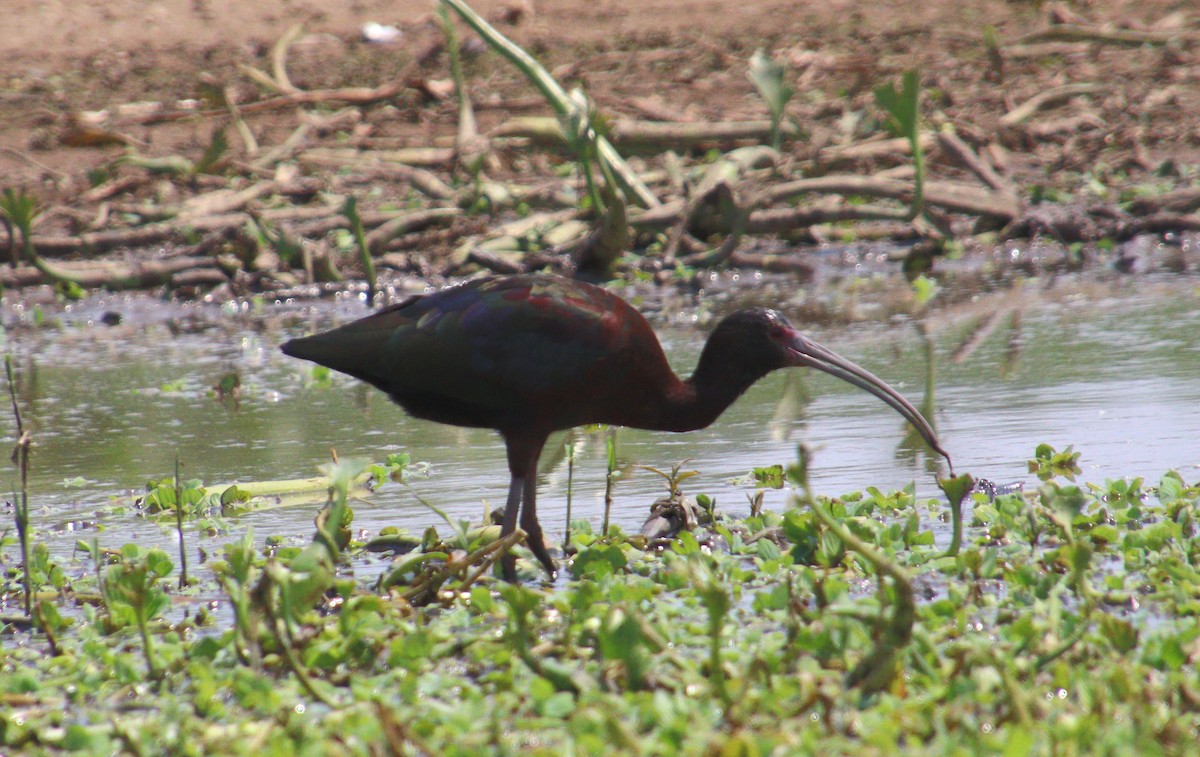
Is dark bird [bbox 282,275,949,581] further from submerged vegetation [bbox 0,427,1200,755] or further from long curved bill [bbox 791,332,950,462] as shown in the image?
submerged vegetation [bbox 0,427,1200,755]

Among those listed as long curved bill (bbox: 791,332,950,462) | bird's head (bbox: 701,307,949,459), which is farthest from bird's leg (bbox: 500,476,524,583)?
long curved bill (bbox: 791,332,950,462)

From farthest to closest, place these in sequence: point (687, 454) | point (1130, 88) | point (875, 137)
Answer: point (1130, 88) → point (875, 137) → point (687, 454)

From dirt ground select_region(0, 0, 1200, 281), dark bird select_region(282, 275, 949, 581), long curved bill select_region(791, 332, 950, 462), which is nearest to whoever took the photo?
dark bird select_region(282, 275, 949, 581)

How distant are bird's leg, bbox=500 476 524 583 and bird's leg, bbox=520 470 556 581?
0.07ft

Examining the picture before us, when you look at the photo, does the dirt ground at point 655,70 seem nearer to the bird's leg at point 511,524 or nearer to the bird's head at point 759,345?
the bird's head at point 759,345

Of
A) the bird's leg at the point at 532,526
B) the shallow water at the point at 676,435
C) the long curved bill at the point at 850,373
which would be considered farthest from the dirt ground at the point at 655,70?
the bird's leg at the point at 532,526

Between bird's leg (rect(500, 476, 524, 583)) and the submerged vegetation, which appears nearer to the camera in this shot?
the submerged vegetation

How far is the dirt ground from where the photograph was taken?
1336cm

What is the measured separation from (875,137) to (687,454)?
699 cm

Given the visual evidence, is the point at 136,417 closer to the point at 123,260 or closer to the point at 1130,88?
the point at 123,260

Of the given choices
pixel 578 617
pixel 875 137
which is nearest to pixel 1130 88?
pixel 875 137

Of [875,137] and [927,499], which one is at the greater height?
[875,137]

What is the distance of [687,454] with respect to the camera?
21.6ft

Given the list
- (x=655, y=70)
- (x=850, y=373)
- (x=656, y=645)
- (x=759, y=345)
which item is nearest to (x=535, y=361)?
(x=759, y=345)
